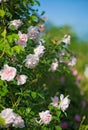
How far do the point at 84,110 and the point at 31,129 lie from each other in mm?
4706

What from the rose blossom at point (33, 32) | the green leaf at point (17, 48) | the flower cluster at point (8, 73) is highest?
the rose blossom at point (33, 32)

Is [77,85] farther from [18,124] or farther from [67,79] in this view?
[18,124]

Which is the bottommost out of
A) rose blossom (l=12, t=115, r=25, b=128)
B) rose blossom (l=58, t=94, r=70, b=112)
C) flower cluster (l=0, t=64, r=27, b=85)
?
rose blossom (l=12, t=115, r=25, b=128)

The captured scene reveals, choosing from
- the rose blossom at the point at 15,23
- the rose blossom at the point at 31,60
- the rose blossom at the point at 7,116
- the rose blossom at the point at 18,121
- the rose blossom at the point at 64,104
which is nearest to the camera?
the rose blossom at the point at 7,116

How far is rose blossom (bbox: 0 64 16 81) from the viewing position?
11.3 feet

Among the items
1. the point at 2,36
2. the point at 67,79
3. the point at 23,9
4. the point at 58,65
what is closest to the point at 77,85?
the point at 67,79

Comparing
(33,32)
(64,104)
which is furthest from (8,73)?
(64,104)

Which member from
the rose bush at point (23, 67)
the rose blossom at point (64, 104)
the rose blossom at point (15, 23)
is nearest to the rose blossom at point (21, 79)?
the rose bush at point (23, 67)

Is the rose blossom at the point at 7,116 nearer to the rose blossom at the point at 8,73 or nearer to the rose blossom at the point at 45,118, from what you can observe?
the rose blossom at the point at 8,73

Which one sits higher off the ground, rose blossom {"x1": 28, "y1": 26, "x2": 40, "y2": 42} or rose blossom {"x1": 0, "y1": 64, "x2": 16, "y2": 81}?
rose blossom {"x1": 28, "y1": 26, "x2": 40, "y2": 42}

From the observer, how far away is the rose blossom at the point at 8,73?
136 inches

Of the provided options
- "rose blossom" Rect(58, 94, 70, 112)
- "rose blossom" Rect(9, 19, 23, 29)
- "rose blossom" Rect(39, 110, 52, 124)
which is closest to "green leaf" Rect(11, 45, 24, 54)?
"rose blossom" Rect(9, 19, 23, 29)

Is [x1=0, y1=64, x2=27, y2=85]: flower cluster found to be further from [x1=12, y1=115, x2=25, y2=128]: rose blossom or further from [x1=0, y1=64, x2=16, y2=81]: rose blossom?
[x1=12, y1=115, x2=25, y2=128]: rose blossom

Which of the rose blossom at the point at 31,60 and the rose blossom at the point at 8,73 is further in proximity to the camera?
the rose blossom at the point at 31,60
